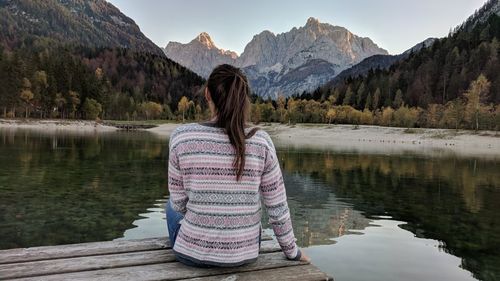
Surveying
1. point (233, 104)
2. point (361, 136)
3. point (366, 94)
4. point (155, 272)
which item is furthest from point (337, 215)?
point (366, 94)

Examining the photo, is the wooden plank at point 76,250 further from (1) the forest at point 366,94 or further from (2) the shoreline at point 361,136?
(1) the forest at point 366,94

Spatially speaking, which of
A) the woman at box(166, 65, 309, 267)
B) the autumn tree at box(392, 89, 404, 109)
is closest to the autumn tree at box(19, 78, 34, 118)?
the autumn tree at box(392, 89, 404, 109)

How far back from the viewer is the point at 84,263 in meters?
4.33

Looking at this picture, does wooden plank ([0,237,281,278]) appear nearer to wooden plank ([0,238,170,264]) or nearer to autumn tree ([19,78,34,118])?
wooden plank ([0,238,170,264])

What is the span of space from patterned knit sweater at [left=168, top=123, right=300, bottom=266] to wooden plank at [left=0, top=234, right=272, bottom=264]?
99cm

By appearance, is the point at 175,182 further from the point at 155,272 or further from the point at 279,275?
the point at 279,275

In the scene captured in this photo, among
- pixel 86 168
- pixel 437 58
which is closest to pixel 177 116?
pixel 437 58

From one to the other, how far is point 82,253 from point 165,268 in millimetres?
1161

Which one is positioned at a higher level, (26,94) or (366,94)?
(366,94)

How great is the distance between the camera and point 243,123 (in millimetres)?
3928

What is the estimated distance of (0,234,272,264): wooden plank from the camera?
4555 mm

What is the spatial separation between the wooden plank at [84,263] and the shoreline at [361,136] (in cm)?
5378

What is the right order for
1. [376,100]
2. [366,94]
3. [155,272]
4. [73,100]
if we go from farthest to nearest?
[366,94] < [376,100] < [73,100] < [155,272]

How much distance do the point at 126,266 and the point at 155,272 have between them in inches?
16.2
